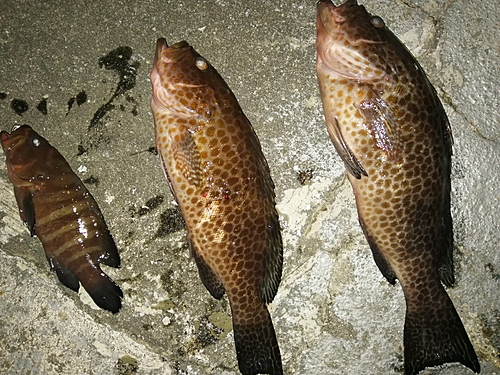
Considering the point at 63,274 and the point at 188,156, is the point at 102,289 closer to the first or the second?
the point at 63,274

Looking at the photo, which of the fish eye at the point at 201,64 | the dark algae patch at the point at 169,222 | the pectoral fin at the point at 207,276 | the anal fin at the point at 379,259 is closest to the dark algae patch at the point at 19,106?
the dark algae patch at the point at 169,222

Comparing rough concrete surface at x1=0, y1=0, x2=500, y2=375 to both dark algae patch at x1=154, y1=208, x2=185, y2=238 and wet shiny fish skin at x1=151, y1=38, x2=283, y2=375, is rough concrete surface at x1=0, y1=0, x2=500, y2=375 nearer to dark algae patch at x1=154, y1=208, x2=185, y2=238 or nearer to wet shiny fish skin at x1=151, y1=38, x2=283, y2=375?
dark algae patch at x1=154, y1=208, x2=185, y2=238

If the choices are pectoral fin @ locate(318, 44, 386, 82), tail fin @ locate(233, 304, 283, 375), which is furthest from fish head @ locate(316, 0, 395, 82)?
tail fin @ locate(233, 304, 283, 375)

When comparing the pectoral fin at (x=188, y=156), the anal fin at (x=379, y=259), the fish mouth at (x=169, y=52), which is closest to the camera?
the pectoral fin at (x=188, y=156)

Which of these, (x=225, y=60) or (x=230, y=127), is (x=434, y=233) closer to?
(x=230, y=127)

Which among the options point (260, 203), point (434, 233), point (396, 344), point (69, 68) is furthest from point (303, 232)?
point (69, 68)

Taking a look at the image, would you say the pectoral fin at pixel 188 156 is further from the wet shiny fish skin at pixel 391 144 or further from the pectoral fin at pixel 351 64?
the pectoral fin at pixel 351 64
